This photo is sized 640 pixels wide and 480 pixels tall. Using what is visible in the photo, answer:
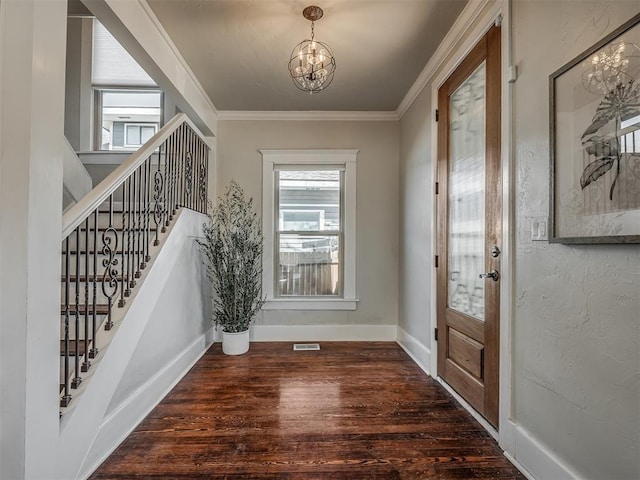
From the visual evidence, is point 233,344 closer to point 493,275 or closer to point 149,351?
point 149,351

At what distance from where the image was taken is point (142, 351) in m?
2.12

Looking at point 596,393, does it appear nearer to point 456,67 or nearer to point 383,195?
point 456,67

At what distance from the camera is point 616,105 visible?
115 centimetres

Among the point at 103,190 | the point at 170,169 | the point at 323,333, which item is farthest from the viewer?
the point at 323,333

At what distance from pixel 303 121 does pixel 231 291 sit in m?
2.10

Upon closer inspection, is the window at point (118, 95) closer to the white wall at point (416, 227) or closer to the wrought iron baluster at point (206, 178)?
the wrought iron baluster at point (206, 178)

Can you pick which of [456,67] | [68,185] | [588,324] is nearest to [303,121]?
[456,67]

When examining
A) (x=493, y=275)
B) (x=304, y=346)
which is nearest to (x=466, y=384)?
(x=493, y=275)

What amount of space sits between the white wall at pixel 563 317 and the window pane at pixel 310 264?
237 cm

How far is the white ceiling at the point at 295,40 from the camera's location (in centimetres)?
210

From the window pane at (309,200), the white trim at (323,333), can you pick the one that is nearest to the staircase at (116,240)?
the window pane at (309,200)

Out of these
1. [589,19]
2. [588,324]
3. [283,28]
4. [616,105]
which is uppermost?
[283,28]

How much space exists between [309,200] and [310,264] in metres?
0.77

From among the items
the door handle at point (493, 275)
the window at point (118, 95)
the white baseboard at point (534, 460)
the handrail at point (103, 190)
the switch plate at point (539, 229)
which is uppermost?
the window at point (118, 95)
